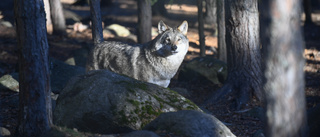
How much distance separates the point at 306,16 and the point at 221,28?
1209cm

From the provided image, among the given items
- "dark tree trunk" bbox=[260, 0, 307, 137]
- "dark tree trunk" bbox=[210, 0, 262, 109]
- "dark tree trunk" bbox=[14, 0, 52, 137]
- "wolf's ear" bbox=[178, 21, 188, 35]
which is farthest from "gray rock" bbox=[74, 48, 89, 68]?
"dark tree trunk" bbox=[260, 0, 307, 137]

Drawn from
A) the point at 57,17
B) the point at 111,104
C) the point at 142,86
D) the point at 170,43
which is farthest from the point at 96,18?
the point at 57,17

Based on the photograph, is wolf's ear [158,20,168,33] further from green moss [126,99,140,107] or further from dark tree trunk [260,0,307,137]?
dark tree trunk [260,0,307,137]

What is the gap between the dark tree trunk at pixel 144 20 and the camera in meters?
13.5

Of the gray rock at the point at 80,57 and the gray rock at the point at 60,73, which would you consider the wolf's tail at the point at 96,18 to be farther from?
the gray rock at the point at 80,57

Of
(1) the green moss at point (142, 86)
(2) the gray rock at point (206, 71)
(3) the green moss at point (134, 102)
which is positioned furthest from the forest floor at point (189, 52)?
(1) the green moss at point (142, 86)

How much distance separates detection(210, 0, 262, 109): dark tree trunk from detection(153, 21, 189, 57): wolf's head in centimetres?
134

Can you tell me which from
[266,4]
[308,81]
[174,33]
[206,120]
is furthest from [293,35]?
[308,81]

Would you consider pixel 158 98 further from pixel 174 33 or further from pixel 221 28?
pixel 221 28

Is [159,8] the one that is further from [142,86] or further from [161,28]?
[142,86]

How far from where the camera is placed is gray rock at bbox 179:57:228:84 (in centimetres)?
1122

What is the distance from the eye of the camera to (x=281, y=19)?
11.0 feet

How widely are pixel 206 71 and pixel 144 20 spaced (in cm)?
391

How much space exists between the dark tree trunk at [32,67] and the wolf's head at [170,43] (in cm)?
322
